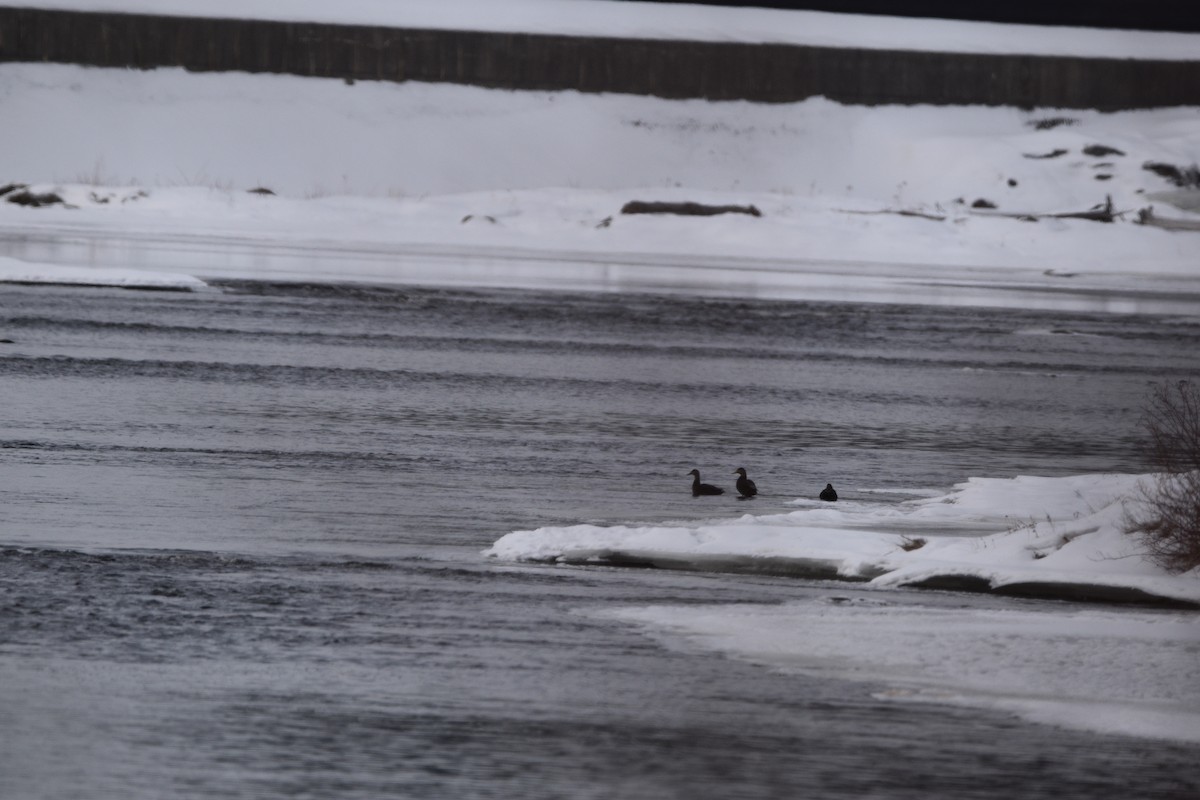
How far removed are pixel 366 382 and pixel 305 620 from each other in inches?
451

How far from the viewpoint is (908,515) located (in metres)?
13.0

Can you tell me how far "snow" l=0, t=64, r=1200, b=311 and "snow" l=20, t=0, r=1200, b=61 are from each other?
228 centimetres

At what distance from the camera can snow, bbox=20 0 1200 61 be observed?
6725cm

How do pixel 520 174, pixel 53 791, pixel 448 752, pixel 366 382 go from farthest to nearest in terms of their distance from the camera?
pixel 520 174 < pixel 366 382 < pixel 448 752 < pixel 53 791

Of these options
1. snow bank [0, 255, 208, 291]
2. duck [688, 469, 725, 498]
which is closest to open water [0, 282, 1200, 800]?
duck [688, 469, 725, 498]

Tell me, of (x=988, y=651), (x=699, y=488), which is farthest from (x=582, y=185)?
(x=988, y=651)

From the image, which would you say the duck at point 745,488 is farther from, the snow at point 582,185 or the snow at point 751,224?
the snow at point 582,185

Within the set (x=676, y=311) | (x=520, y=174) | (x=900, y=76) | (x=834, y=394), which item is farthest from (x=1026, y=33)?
(x=834, y=394)

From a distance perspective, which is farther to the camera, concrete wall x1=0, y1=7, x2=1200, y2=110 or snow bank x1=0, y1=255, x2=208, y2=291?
concrete wall x1=0, y1=7, x2=1200, y2=110

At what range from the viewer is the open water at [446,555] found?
7.30 meters

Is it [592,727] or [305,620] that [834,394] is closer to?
[305,620]

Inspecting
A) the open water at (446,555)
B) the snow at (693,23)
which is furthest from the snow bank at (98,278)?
the snow at (693,23)

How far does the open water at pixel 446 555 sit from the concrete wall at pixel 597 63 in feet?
133

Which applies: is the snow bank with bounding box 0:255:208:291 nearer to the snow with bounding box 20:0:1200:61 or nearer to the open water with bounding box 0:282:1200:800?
the open water with bounding box 0:282:1200:800
